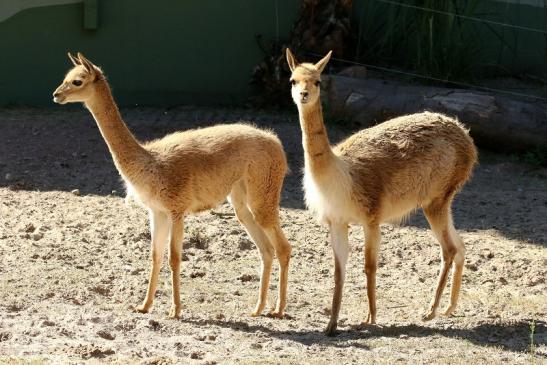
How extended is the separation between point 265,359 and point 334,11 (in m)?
7.66

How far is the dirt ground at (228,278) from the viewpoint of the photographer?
6.21 m

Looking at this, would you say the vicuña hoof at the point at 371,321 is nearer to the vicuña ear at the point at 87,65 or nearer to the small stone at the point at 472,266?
the small stone at the point at 472,266

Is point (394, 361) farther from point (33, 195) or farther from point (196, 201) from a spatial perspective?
point (33, 195)

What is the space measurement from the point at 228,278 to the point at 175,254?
1061mm

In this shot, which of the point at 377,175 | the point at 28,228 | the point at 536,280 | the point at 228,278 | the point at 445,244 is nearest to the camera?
the point at 377,175

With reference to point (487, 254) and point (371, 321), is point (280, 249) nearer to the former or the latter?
point (371, 321)

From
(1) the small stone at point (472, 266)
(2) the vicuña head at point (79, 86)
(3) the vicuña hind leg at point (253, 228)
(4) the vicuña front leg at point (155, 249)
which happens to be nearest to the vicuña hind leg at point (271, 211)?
(3) the vicuña hind leg at point (253, 228)

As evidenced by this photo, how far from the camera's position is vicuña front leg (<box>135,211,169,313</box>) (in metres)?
7.25

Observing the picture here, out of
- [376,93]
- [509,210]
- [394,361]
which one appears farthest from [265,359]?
[376,93]

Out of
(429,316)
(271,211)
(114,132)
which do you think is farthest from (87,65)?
(429,316)

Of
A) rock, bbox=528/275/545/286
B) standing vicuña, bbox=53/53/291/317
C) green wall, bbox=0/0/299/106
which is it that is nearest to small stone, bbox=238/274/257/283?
standing vicuña, bbox=53/53/291/317

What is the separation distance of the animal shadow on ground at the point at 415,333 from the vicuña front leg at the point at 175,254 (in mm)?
183

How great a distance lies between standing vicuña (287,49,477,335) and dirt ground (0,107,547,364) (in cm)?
45

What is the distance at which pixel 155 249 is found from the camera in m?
7.36
